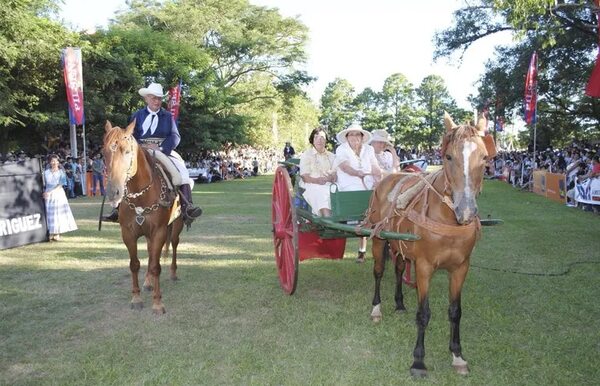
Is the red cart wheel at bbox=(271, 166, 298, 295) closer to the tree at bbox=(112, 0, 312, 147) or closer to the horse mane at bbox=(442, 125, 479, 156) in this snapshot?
the horse mane at bbox=(442, 125, 479, 156)

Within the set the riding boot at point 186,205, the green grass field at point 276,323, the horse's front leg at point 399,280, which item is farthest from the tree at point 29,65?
the horse's front leg at point 399,280

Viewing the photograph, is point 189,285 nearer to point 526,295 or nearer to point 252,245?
point 252,245

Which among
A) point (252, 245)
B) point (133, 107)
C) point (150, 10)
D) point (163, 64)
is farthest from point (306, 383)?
point (150, 10)

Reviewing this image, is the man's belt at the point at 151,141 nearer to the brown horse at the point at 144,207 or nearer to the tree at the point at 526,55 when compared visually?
the brown horse at the point at 144,207

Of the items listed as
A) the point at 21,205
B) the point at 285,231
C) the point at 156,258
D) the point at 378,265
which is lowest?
the point at 378,265

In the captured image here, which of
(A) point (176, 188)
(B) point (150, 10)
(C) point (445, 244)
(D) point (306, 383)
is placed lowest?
(D) point (306, 383)

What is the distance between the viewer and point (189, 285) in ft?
22.1

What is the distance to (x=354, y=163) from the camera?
6.15 m

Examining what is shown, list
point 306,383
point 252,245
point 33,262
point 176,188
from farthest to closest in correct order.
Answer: point 252,245, point 33,262, point 176,188, point 306,383

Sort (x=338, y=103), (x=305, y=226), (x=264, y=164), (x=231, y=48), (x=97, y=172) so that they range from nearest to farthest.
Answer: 1. (x=305, y=226)
2. (x=97, y=172)
3. (x=231, y=48)
4. (x=264, y=164)
5. (x=338, y=103)

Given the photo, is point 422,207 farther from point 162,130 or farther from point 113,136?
point 162,130

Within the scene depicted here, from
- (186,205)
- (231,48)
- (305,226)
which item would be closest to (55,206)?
(186,205)

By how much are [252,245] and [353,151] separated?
13.1 ft

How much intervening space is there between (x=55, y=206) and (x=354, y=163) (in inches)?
273
